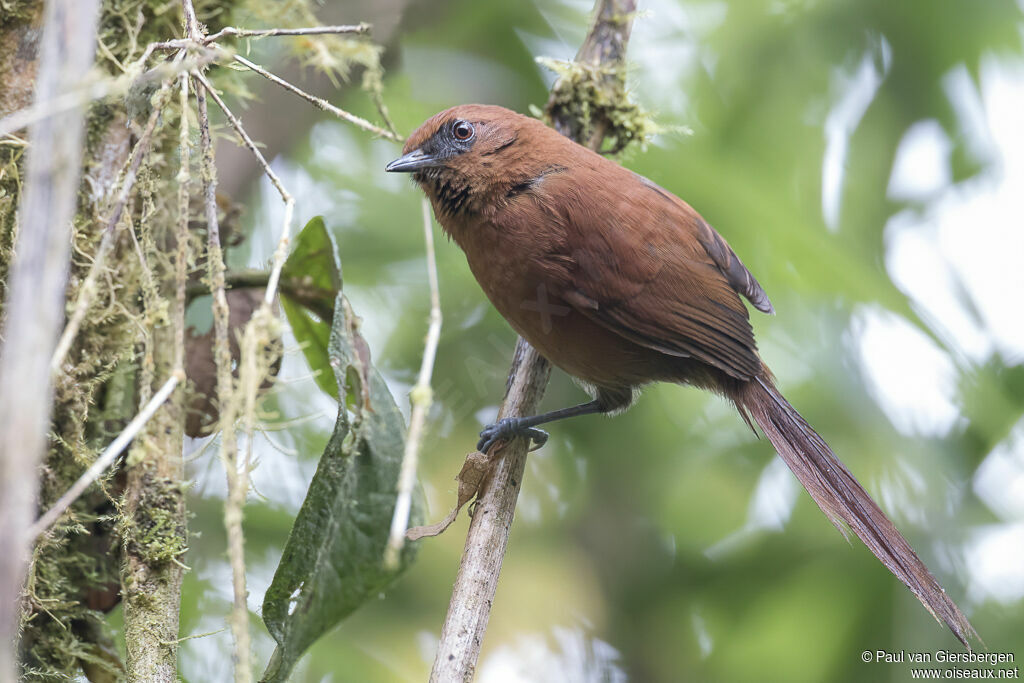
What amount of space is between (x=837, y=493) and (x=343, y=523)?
1.53m

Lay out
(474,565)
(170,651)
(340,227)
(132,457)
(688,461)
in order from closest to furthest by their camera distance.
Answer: (132,457), (170,651), (474,565), (688,461), (340,227)

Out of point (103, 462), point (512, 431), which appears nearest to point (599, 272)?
point (512, 431)

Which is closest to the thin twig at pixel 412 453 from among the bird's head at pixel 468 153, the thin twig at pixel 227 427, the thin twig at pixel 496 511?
the thin twig at pixel 227 427

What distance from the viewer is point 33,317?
0.79m

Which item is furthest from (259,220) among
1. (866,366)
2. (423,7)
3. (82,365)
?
(866,366)

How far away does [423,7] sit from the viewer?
3275 mm

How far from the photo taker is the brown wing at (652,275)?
250 centimetres

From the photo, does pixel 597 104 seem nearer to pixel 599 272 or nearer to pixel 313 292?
pixel 599 272

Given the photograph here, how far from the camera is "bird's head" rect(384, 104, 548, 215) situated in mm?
2619

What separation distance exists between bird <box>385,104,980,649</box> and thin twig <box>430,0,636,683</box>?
0.09 metres

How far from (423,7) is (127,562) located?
7.72 ft

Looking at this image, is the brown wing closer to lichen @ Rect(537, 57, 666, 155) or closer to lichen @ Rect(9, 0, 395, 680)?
lichen @ Rect(537, 57, 666, 155)

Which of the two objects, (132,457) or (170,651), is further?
(170,651)

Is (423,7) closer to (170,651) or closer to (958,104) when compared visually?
(958,104)
